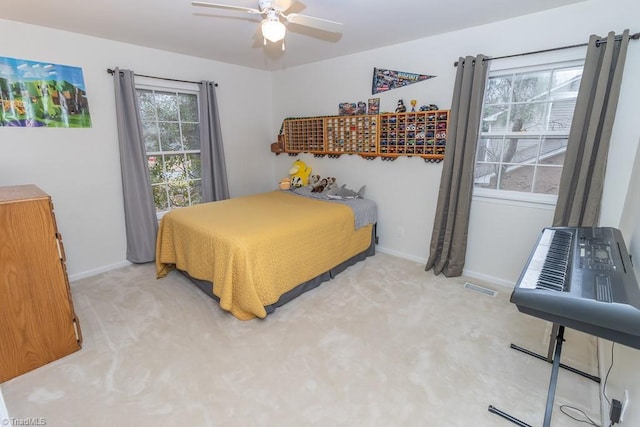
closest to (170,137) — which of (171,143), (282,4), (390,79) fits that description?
(171,143)

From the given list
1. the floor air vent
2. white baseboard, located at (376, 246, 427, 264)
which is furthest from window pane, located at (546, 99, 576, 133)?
white baseboard, located at (376, 246, 427, 264)

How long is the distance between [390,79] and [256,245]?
2.22 m

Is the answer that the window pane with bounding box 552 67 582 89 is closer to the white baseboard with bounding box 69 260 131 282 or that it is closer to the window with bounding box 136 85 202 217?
the window with bounding box 136 85 202 217

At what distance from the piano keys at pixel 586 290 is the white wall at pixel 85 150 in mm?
3511

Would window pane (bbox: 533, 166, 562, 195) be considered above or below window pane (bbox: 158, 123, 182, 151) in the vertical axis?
below

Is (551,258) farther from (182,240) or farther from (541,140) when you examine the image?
(182,240)

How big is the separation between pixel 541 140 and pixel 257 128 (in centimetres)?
328

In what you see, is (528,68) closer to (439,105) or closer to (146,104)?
(439,105)

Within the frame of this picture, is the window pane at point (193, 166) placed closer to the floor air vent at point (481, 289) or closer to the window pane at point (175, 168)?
the window pane at point (175, 168)

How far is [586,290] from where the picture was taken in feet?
3.60

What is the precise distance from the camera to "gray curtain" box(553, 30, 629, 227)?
204cm

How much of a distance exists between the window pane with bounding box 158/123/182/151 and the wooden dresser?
1691mm

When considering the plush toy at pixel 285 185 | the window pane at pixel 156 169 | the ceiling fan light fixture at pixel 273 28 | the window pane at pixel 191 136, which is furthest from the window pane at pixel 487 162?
the window pane at pixel 156 169

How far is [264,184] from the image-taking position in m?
4.55
